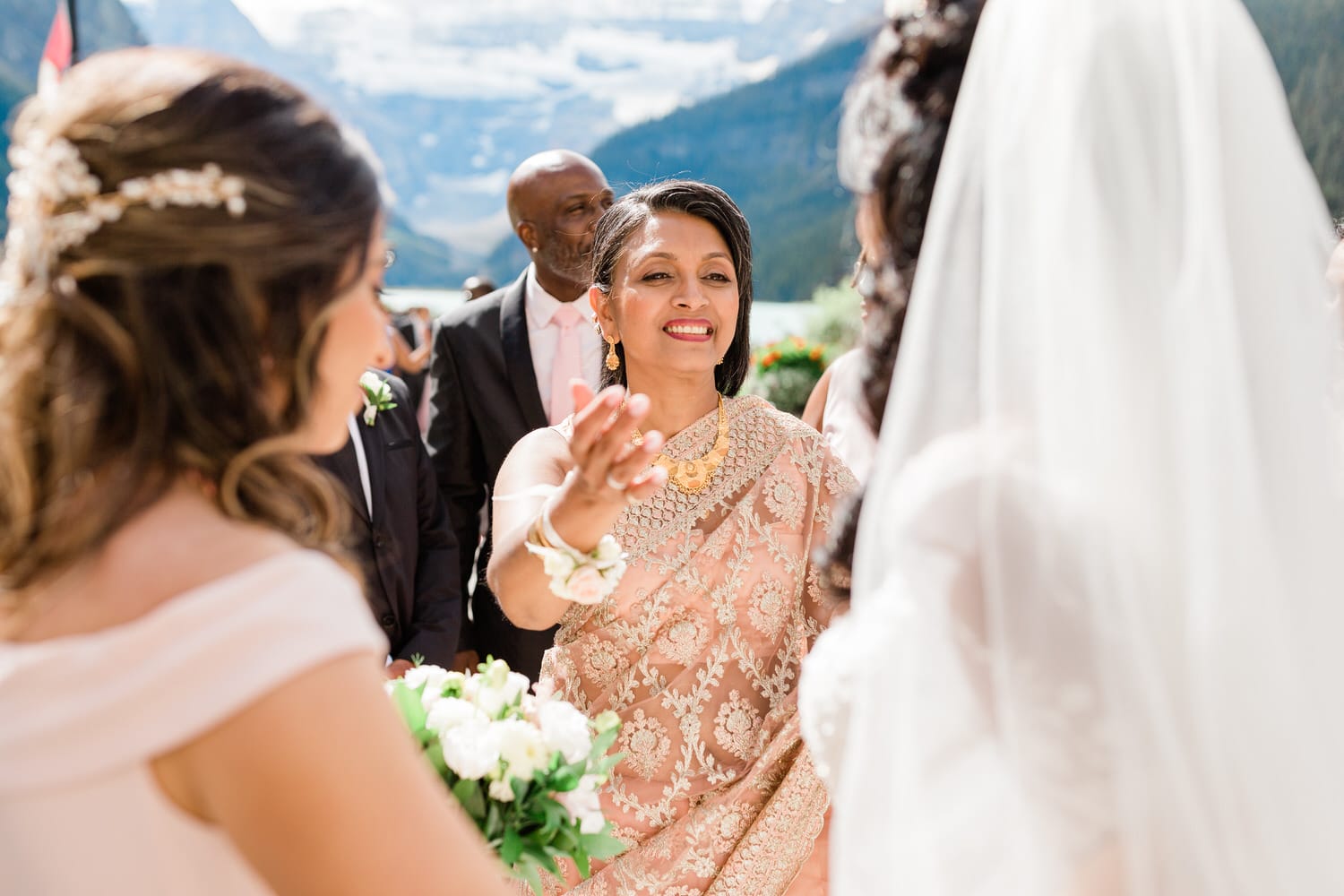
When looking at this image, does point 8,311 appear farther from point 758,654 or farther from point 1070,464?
point 758,654

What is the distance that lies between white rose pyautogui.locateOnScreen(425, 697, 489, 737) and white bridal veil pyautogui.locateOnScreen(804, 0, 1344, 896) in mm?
720

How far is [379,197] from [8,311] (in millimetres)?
452

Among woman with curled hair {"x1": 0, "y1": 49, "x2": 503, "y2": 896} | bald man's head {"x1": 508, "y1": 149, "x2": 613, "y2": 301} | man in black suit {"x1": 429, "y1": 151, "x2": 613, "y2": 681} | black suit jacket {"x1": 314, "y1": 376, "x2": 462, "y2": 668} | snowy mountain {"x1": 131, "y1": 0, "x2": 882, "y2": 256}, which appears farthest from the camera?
snowy mountain {"x1": 131, "y1": 0, "x2": 882, "y2": 256}

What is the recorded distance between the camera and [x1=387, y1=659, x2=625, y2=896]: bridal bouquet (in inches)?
72.2

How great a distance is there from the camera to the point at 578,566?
7.17 feet

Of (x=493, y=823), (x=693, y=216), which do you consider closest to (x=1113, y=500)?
(x=493, y=823)

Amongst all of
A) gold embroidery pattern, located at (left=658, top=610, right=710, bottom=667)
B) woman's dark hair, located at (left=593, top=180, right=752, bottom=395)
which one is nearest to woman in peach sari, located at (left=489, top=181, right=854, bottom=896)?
gold embroidery pattern, located at (left=658, top=610, right=710, bottom=667)

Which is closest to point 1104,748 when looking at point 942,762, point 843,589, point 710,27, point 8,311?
point 942,762

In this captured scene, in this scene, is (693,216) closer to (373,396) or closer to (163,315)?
(373,396)

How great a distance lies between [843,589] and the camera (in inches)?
77.7

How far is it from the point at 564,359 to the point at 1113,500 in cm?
343

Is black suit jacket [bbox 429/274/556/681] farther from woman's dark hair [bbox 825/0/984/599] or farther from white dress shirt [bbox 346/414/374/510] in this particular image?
woman's dark hair [bbox 825/0/984/599]

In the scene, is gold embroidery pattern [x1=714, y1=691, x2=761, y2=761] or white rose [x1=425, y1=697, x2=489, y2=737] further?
gold embroidery pattern [x1=714, y1=691, x2=761, y2=761]

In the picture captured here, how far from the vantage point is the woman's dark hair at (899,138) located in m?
1.60
